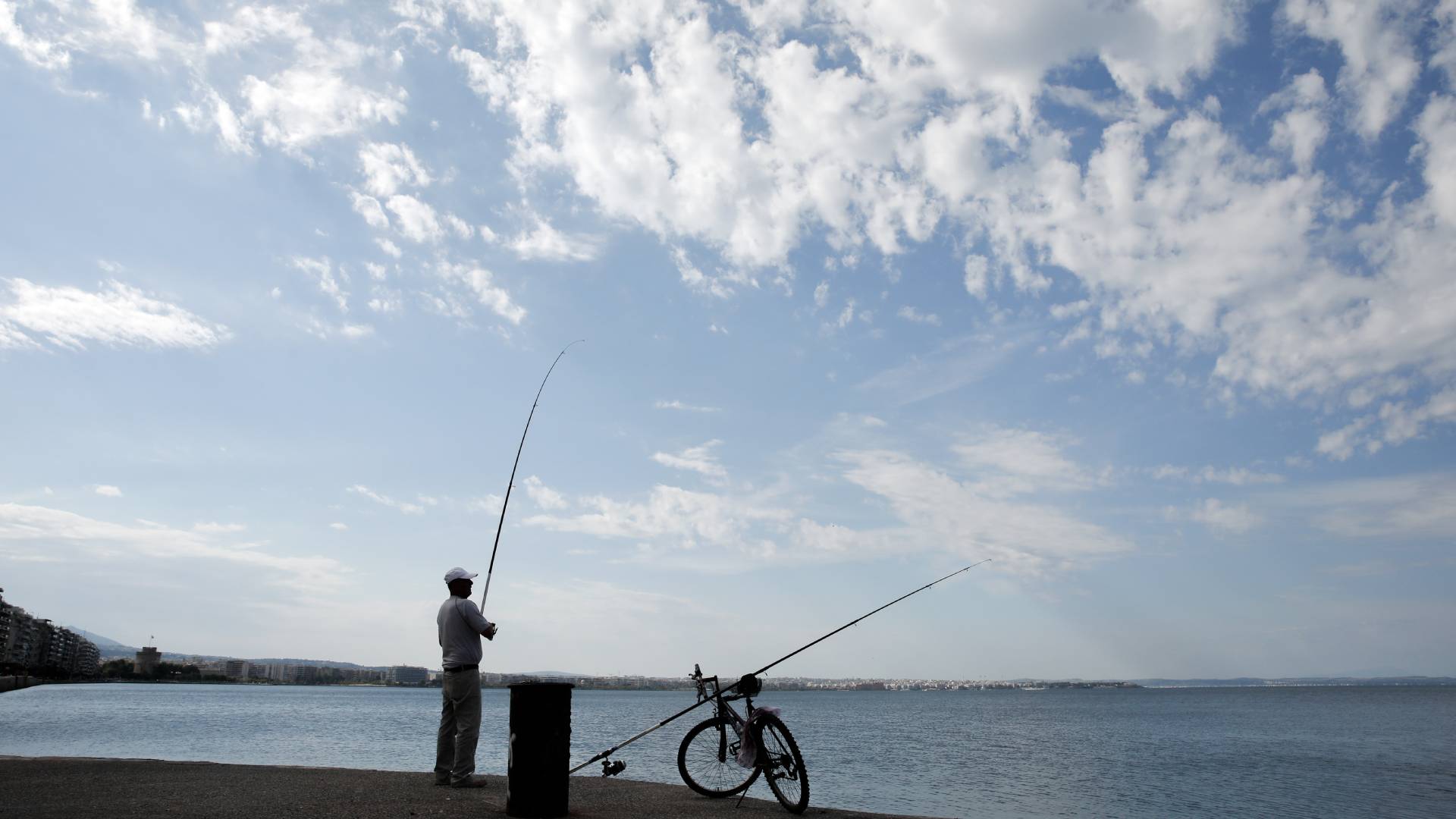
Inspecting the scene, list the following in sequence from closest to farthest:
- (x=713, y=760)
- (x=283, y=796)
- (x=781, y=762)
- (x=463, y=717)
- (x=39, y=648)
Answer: (x=283, y=796)
(x=781, y=762)
(x=463, y=717)
(x=713, y=760)
(x=39, y=648)

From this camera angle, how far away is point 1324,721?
65.8m

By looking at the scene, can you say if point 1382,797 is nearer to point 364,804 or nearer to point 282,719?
point 364,804

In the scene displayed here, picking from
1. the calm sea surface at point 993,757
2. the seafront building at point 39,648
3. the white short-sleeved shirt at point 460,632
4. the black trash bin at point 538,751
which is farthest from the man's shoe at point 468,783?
the seafront building at point 39,648

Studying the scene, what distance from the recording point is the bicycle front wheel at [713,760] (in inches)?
302

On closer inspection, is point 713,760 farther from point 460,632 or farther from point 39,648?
point 39,648

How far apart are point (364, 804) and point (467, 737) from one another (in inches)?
46.0

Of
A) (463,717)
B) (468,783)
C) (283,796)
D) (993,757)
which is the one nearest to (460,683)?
(463,717)

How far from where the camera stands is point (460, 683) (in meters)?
7.38

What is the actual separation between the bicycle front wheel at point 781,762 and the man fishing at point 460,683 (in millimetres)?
2328

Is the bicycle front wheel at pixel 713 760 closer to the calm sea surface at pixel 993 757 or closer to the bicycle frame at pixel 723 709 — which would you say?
the bicycle frame at pixel 723 709

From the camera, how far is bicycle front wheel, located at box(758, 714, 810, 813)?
7.08 m

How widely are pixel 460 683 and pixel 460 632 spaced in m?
0.41

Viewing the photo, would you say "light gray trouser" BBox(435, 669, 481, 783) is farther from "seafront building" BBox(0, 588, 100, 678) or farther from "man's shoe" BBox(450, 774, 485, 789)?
"seafront building" BBox(0, 588, 100, 678)

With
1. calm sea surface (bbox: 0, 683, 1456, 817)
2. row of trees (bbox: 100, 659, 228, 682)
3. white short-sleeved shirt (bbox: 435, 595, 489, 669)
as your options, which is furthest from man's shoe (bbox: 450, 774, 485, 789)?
row of trees (bbox: 100, 659, 228, 682)
